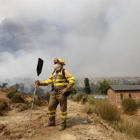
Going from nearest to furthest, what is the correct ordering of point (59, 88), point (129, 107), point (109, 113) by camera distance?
1. point (59, 88)
2. point (109, 113)
3. point (129, 107)

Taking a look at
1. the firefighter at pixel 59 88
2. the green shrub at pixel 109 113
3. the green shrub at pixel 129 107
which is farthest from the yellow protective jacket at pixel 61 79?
the green shrub at pixel 129 107

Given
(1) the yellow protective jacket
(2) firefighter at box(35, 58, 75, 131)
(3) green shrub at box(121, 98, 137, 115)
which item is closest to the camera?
(2) firefighter at box(35, 58, 75, 131)

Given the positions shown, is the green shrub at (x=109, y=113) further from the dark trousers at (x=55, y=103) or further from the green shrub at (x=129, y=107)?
the green shrub at (x=129, y=107)

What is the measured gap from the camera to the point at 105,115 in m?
5.34

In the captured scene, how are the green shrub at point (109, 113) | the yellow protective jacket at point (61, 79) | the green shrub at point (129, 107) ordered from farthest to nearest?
the green shrub at point (129, 107) → the green shrub at point (109, 113) → the yellow protective jacket at point (61, 79)

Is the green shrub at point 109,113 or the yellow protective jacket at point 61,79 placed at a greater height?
the yellow protective jacket at point 61,79

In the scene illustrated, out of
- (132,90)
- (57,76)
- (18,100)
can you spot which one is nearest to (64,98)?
(57,76)

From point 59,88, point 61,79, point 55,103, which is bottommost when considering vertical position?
point 55,103

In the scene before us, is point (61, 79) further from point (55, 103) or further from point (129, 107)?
point (129, 107)

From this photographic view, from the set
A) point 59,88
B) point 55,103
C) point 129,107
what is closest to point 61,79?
point 59,88

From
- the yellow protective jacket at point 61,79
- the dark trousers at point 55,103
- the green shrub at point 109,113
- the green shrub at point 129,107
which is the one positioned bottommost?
the green shrub at point 129,107

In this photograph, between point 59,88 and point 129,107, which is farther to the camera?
point 129,107

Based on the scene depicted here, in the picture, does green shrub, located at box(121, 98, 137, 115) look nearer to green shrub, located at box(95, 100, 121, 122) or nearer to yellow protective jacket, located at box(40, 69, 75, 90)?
green shrub, located at box(95, 100, 121, 122)

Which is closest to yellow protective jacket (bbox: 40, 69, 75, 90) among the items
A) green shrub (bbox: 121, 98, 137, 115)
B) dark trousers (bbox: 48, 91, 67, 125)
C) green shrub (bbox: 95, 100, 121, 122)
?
dark trousers (bbox: 48, 91, 67, 125)
